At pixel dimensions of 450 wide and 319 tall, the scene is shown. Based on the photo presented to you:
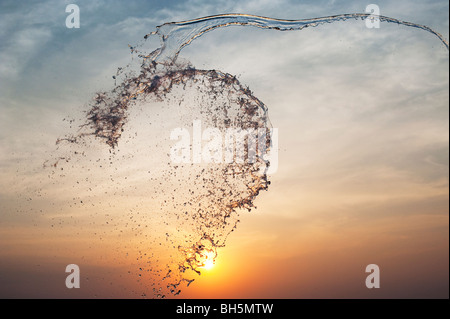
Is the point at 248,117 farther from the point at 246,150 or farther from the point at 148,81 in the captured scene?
the point at 148,81

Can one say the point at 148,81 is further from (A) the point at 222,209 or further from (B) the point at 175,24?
(A) the point at 222,209

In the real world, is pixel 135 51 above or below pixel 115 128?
above
